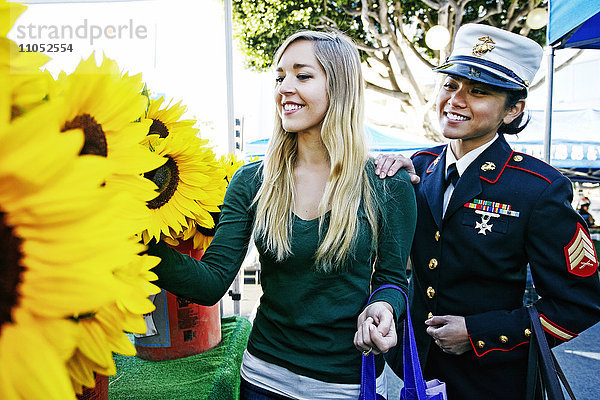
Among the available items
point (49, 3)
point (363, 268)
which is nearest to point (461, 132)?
point (363, 268)

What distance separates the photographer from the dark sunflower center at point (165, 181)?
35.9 inches

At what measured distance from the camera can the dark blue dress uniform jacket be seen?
1302mm

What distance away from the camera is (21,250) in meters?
0.29

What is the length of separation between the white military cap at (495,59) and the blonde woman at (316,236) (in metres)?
0.36

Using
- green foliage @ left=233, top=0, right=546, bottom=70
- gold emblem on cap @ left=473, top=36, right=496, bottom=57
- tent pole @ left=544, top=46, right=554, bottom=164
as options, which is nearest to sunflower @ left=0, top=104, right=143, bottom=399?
gold emblem on cap @ left=473, top=36, right=496, bottom=57

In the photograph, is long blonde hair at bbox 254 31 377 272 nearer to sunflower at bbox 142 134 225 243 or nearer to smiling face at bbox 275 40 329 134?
smiling face at bbox 275 40 329 134

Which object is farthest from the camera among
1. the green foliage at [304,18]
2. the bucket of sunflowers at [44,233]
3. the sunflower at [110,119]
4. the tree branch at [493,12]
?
the green foliage at [304,18]

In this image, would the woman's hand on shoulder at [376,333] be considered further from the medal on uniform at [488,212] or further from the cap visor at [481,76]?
the cap visor at [481,76]

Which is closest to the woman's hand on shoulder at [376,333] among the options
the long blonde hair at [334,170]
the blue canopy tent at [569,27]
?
the long blonde hair at [334,170]

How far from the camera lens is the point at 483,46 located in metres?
1.54

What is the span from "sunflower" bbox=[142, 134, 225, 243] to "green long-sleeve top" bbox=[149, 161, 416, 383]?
0.62 ft

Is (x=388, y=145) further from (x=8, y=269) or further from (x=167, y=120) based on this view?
(x=8, y=269)

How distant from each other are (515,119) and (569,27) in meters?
1.00

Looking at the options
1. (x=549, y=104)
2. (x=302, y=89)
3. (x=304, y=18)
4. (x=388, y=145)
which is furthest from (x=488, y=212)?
(x=304, y=18)
